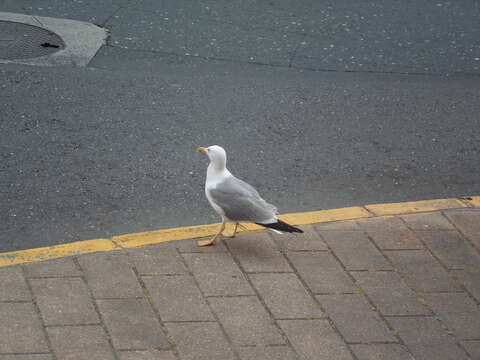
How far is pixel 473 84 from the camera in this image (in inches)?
331

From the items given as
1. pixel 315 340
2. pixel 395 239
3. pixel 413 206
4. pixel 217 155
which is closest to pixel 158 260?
pixel 217 155

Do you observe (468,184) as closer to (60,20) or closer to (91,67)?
(91,67)

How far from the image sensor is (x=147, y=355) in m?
4.11

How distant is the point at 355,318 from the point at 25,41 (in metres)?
5.17

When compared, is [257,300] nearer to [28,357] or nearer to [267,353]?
[267,353]

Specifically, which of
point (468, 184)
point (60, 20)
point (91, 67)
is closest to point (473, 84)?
point (468, 184)

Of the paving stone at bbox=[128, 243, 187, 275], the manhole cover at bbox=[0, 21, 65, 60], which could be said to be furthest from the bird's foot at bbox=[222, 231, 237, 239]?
the manhole cover at bbox=[0, 21, 65, 60]

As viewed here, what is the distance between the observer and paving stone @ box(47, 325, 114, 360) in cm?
405

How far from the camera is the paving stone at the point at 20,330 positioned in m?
4.06

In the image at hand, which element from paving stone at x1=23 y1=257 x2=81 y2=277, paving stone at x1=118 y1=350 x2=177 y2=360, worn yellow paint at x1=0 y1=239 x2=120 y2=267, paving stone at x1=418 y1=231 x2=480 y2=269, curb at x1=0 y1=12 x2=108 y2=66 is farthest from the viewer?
curb at x1=0 y1=12 x2=108 y2=66

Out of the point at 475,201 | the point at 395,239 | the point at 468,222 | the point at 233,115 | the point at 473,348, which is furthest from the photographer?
the point at 233,115

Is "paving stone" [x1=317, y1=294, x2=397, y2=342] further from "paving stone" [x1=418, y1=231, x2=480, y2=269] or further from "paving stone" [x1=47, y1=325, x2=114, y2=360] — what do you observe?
"paving stone" [x1=47, y1=325, x2=114, y2=360]

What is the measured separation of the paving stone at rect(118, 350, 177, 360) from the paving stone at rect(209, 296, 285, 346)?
391 millimetres

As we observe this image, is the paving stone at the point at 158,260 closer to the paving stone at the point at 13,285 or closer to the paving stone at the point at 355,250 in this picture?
the paving stone at the point at 13,285
